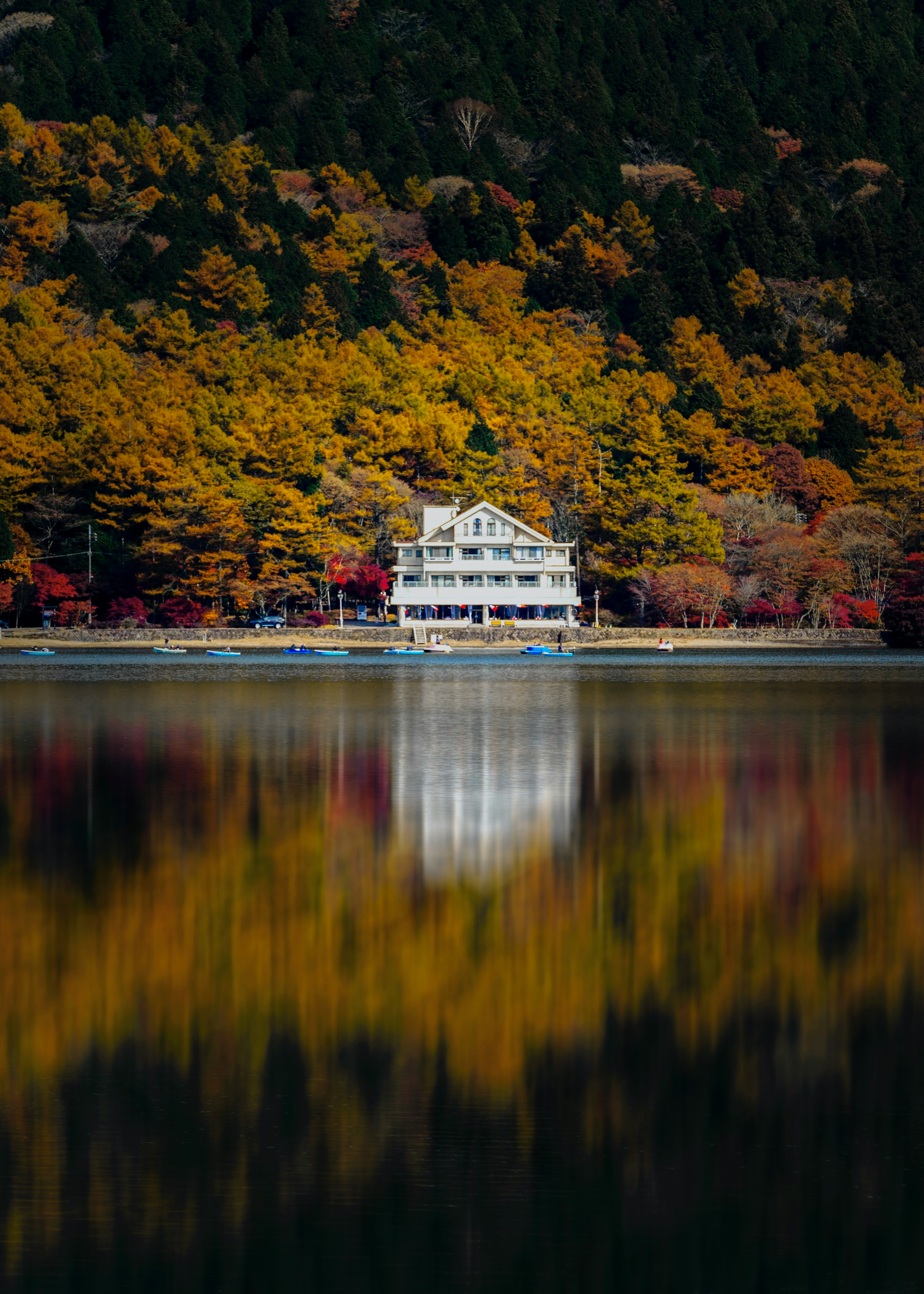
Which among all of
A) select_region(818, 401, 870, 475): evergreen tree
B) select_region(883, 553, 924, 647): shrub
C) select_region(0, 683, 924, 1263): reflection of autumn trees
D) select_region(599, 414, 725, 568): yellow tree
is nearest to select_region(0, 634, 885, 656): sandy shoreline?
select_region(883, 553, 924, 647): shrub

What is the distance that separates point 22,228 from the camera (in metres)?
141

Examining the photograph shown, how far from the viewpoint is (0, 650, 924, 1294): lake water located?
811cm

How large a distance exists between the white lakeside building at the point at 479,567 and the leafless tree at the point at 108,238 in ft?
228

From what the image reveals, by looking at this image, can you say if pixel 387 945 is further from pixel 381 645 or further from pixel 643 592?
pixel 381 645

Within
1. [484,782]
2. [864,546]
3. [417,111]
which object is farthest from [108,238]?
[484,782]

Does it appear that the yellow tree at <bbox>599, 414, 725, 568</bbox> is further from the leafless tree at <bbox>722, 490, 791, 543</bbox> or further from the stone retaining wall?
the stone retaining wall

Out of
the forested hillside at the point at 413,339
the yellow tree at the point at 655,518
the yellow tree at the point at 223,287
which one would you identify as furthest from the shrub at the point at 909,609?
the yellow tree at the point at 223,287

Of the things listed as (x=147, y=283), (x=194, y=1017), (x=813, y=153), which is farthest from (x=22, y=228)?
(x=194, y=1017)

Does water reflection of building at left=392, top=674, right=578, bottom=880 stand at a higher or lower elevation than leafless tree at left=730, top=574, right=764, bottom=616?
lower

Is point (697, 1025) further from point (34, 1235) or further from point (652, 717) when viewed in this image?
point (652, 717)

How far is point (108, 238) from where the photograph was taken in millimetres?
147000

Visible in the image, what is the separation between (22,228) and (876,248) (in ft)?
291

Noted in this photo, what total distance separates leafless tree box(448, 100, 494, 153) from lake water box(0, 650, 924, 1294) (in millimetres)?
177986

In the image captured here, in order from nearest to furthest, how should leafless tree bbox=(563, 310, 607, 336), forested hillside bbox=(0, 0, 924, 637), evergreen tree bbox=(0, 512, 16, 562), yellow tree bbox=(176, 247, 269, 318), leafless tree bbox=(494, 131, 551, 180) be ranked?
1. evergreen tree bbox=(0, 512, 16, 562)
2. forested hillside bbox=(0, 0, 924, 637)
3. yellow tree bbox=(176, 247, 269, 318)
4. leafless tree bbox=(563, 310, 607, 336)
5. leafless tree bbox=(494, 131, 551, 180)
